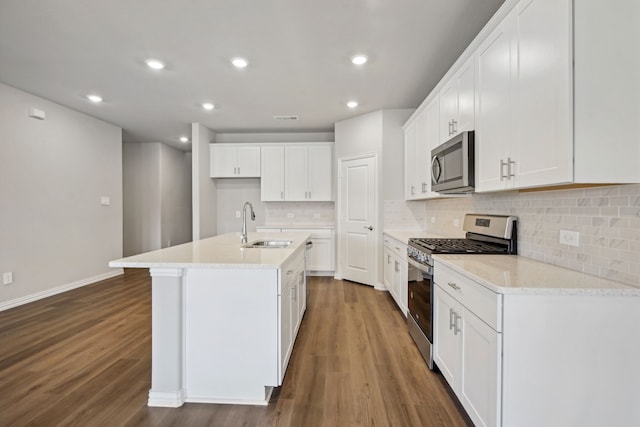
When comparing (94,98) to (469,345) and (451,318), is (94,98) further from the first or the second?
(469,345)

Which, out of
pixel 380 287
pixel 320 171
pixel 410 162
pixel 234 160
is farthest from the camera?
pixel 234 160

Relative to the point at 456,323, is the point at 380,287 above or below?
below

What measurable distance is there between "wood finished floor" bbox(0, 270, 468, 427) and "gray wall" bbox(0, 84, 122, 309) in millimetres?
667

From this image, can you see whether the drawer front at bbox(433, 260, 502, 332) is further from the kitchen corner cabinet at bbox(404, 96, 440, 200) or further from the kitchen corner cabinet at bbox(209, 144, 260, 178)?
the kitchen corner cabinet at bbox(209, 144, 260, 178)

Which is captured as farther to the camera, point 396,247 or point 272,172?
point 272,172

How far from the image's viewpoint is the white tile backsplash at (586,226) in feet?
4.49

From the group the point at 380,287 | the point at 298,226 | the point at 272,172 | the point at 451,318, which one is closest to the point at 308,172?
the point at 272,172

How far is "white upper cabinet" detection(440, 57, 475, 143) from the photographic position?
88.4 inches

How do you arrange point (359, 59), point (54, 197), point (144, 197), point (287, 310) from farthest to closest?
point (144, 197) < point (54, 197) < point (359, 59) < point (287, 310)

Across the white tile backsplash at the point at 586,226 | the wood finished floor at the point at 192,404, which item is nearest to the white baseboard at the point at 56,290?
the wood finished floor at the point at 192,404

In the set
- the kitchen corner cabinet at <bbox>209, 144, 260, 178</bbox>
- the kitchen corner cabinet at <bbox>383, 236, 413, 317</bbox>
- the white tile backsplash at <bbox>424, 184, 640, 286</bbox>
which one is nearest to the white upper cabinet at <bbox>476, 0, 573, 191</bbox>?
the white tile backsplash at <bbox>424, 184, 640, 286</bbox>

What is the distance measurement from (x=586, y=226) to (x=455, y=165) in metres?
0.99

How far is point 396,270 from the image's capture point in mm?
3561

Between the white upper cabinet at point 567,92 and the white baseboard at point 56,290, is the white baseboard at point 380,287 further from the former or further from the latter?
the white baseboard at point 56,290
